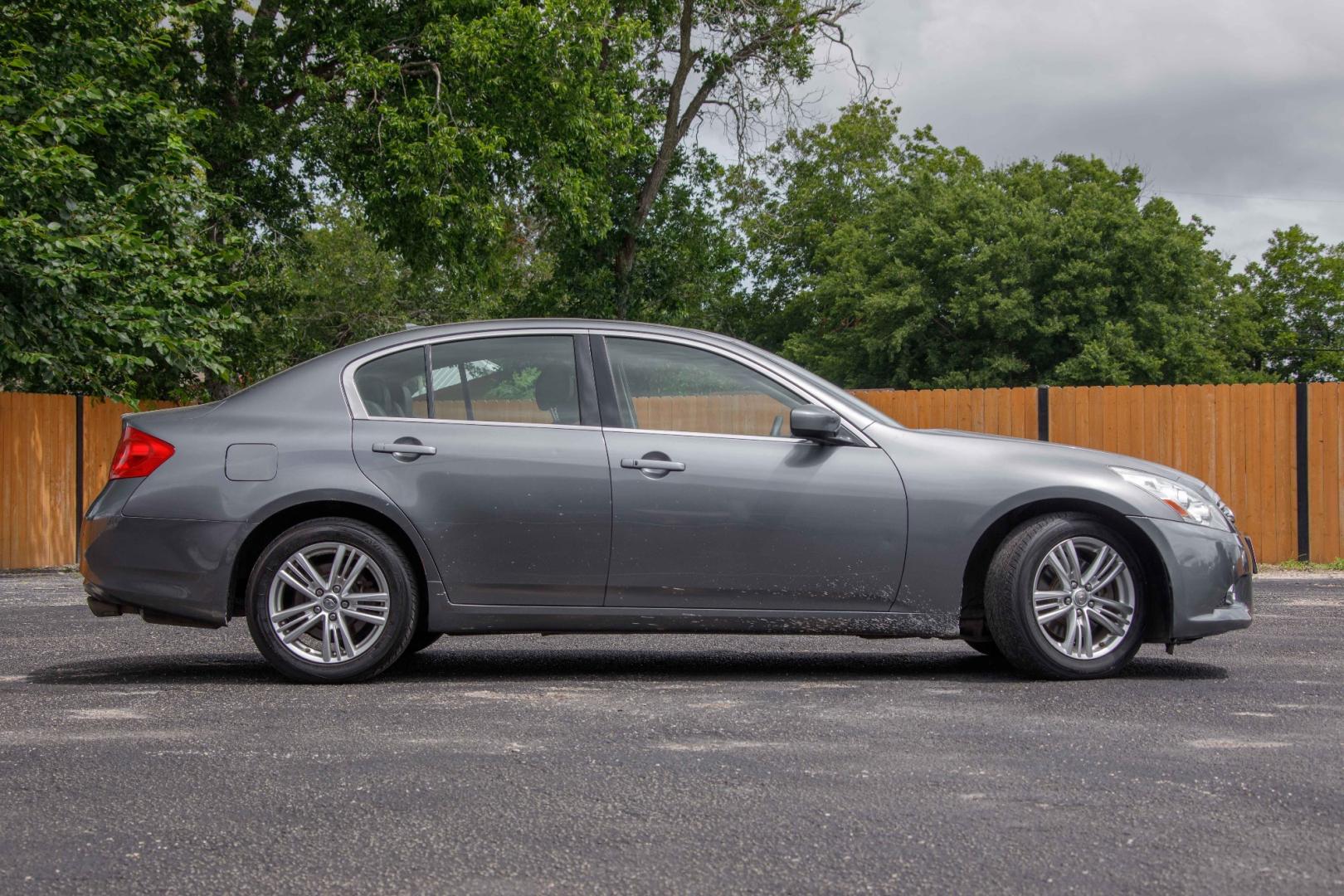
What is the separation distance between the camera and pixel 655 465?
19.7 feet

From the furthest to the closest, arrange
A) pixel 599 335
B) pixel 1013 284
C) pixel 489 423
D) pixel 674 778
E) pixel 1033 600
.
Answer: pixel 1013 284, pixel 599 335, pixel 489 423, pixel 1033 600, pixel 674 778

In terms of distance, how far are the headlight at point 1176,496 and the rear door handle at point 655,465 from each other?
1945 mm

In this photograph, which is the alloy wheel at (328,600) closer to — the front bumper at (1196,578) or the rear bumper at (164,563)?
the rear bumper at (164,563)

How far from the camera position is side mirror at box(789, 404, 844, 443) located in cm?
594

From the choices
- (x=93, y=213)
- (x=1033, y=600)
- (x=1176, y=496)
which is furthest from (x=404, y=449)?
(x=93, y=213)

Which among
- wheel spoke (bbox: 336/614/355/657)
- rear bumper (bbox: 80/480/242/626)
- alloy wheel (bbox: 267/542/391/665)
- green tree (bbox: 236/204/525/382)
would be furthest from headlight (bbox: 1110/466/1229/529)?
green tree (bbox: 236/204/525/382)

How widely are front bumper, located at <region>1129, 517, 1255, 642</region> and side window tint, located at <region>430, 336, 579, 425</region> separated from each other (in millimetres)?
2602

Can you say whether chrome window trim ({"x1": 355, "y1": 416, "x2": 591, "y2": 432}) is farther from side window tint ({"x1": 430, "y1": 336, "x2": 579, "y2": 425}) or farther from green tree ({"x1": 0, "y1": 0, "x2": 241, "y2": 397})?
green tree ({"x1": 0, "y1": 0, "x2": 241, "y2": 397})

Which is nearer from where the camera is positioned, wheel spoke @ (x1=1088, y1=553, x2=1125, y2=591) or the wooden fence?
wheel spoke @ (x1=1088, y1=553, x2=1125, y2=591)

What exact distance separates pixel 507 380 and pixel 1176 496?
10.0 ft

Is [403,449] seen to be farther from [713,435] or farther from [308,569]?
[713,435]

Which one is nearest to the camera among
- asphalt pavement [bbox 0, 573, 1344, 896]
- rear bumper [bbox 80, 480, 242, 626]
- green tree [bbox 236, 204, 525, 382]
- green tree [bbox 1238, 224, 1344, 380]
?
asphalt pavement [bbox 0, 573, 1344, 896]

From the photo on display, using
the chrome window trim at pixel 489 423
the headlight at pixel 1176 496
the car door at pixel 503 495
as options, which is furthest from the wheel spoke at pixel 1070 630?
the chrome window trim at pixel 489 423

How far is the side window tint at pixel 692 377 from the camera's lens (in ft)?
20.2
